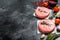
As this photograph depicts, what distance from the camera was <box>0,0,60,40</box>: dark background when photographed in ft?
5.37

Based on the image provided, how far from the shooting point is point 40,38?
1.58 metres

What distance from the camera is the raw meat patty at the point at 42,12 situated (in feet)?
6.07

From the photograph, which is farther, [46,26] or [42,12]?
[42,12]

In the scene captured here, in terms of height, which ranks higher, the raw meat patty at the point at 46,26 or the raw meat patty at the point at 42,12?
the raw meat patty at the point at 42,12

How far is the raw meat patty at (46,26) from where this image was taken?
5.39 ft

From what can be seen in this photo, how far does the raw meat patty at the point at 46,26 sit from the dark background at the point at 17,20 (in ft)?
0.21

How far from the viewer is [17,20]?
1846 millimetres

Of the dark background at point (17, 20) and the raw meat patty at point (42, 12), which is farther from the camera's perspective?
the raw meat patty at point (42, 12)

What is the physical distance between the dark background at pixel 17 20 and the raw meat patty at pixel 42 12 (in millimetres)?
64

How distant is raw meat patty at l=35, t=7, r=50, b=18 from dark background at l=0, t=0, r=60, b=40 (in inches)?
2.5

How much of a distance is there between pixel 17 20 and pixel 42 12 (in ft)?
0.98

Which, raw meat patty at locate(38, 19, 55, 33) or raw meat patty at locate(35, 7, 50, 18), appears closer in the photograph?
raw meat patty at locate(38, 19, 55, 33)

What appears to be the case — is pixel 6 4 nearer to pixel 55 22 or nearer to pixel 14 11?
pixel 14 11

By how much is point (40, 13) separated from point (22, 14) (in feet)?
0.72
